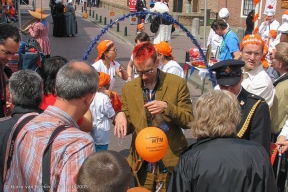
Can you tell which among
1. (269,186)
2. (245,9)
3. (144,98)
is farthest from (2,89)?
(245,9)

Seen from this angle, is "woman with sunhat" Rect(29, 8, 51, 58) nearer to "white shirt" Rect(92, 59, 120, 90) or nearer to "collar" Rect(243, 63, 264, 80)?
"white shirt" Rect(92, 59, 120, 90)

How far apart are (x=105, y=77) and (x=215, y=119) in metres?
2.39

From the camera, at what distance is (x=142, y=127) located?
137 inches

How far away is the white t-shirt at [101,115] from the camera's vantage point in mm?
4463

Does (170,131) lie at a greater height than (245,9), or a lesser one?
lesser

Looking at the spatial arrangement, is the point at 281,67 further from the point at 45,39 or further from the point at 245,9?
the point at 245,9

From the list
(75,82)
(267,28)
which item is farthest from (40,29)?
(75,82)

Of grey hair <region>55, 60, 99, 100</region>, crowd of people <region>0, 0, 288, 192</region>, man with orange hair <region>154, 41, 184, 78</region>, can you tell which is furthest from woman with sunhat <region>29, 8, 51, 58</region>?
grey hair <region>55, 60, 99, 100</region>

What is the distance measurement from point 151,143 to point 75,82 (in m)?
1.00

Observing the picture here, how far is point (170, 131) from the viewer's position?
11.5 ft

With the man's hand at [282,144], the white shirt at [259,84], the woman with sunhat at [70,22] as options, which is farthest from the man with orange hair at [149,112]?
the woman with sunhat at [70,22]

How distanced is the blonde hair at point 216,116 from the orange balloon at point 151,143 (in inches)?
22.3

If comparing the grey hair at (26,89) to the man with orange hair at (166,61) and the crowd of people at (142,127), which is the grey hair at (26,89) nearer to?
the crowd of people at (142,127)

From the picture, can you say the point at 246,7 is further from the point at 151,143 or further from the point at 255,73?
the point at 151,143
